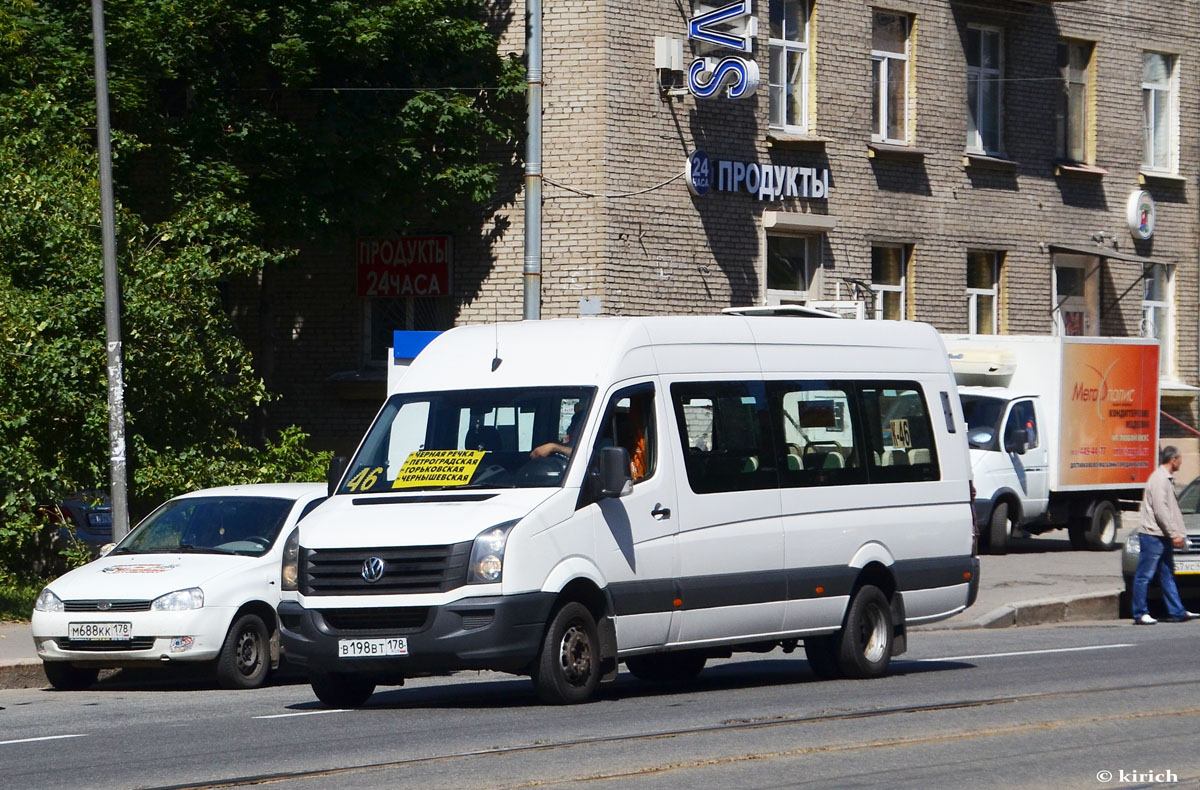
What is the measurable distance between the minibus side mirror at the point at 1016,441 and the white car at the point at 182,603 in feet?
40.2

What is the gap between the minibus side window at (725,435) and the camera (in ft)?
40.8

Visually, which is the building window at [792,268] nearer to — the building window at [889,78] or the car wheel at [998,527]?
the building window at [889,78]

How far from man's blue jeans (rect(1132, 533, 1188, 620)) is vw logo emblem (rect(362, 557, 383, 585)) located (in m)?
10.2

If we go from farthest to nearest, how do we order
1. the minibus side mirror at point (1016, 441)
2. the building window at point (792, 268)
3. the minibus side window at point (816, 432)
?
the building window at point (792, 268), the minibus side mirror at point (1016, 441), the minibus side window at point (816, 432)

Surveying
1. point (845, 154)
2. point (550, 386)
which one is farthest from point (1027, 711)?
point (845, 154)

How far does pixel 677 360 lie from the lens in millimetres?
12531

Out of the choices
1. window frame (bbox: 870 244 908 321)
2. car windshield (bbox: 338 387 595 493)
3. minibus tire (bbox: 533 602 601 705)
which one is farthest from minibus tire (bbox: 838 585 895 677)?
window frame (bbox: 870 244 908 321)

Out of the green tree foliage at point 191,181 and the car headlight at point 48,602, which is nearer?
the car headlight at point 48,602

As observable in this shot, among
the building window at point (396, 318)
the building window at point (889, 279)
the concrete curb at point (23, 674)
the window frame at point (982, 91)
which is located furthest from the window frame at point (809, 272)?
the concrete curb at point (23, 674)

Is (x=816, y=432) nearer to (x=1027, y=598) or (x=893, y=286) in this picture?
(x=1027, y=598)

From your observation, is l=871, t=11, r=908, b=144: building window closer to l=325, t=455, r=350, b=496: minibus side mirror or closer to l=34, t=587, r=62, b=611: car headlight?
l=34, t=587, r=62, b=611: car headlight

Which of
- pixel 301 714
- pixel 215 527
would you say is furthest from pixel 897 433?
pixel 215 527

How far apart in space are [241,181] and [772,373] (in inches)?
459

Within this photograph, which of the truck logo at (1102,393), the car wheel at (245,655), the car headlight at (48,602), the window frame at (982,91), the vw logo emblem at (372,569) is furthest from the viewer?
the window frame at (982,91)
